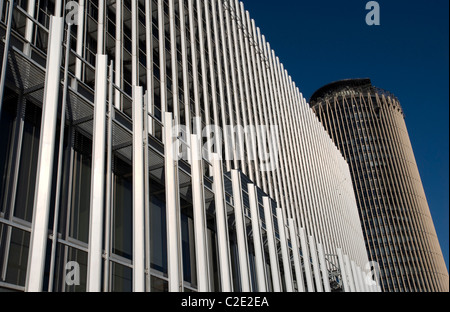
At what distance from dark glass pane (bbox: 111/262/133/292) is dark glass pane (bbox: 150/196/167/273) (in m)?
1.19

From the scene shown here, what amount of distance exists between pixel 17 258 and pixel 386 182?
117m

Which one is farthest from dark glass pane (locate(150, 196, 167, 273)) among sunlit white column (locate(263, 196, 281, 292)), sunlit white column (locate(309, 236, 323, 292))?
sunlit white column (locate(309, 236, 323, 292))

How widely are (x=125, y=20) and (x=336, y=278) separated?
20000mm

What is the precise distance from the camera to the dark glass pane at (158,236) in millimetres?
12430

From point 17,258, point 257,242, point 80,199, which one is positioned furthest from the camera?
point 257,242

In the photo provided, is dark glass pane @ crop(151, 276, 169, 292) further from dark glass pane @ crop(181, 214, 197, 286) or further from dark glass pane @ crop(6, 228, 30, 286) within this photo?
dark glass pane @ crop(6, 228, 30, 286)

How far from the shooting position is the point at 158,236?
1289 centimetres

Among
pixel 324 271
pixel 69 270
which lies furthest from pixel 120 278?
pixel 324 271

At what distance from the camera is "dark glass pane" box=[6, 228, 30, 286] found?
8184mm

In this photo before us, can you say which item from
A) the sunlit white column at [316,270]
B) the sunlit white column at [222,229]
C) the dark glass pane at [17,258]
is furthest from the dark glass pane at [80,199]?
the sunlit white column at [316,270]

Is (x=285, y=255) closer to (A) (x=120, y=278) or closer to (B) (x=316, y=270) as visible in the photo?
(B) (x=316, y=270)

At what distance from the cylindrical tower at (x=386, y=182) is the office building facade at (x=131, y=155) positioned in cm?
8738

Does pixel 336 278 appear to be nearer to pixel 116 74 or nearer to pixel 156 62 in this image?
pixel 156 62
